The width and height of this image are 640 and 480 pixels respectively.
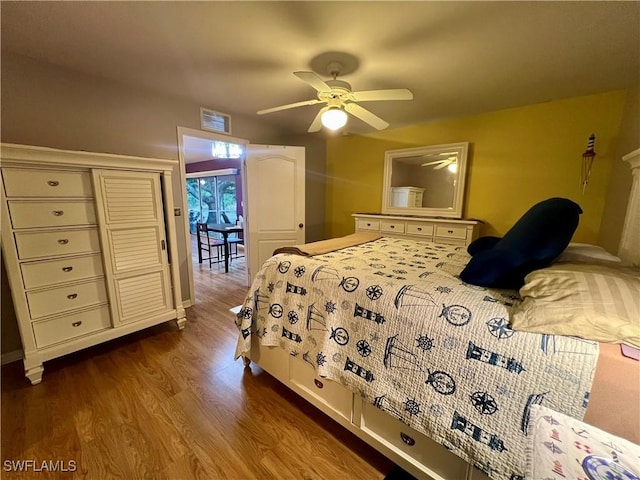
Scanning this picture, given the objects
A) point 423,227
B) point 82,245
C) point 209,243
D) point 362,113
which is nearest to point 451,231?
point 423,227

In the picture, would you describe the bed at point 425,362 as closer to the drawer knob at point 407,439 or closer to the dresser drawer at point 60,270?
the drawer knob at point 407,439

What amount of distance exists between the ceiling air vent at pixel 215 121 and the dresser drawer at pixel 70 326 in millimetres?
2151

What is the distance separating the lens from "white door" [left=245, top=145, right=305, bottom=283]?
3.49 m

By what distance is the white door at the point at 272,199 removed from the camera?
3.49 m

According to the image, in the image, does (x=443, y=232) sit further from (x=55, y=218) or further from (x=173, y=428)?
(x=55, y=218)

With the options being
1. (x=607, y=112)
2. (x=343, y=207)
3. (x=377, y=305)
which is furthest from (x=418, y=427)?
(x=343, y=207)

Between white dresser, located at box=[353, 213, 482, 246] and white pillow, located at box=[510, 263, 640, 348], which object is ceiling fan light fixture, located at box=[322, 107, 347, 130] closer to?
white pillow, located at box=[510, 263, 640, 348]

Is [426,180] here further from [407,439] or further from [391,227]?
[407,439]

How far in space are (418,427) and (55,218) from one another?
256 centimetres

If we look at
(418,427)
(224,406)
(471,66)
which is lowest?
(224,406)

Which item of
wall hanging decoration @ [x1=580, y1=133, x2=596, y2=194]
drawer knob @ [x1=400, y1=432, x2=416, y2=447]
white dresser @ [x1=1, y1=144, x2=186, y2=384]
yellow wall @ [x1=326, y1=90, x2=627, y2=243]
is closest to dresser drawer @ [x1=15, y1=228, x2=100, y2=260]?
white dresser @ [x1=1, y1=144, x2=186, y2=384]

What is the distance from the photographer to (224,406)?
1.64 meters

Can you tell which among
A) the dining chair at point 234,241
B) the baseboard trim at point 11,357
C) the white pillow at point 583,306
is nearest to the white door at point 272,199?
the dining chair at point 234,241

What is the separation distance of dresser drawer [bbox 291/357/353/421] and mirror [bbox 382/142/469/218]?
106 inches
